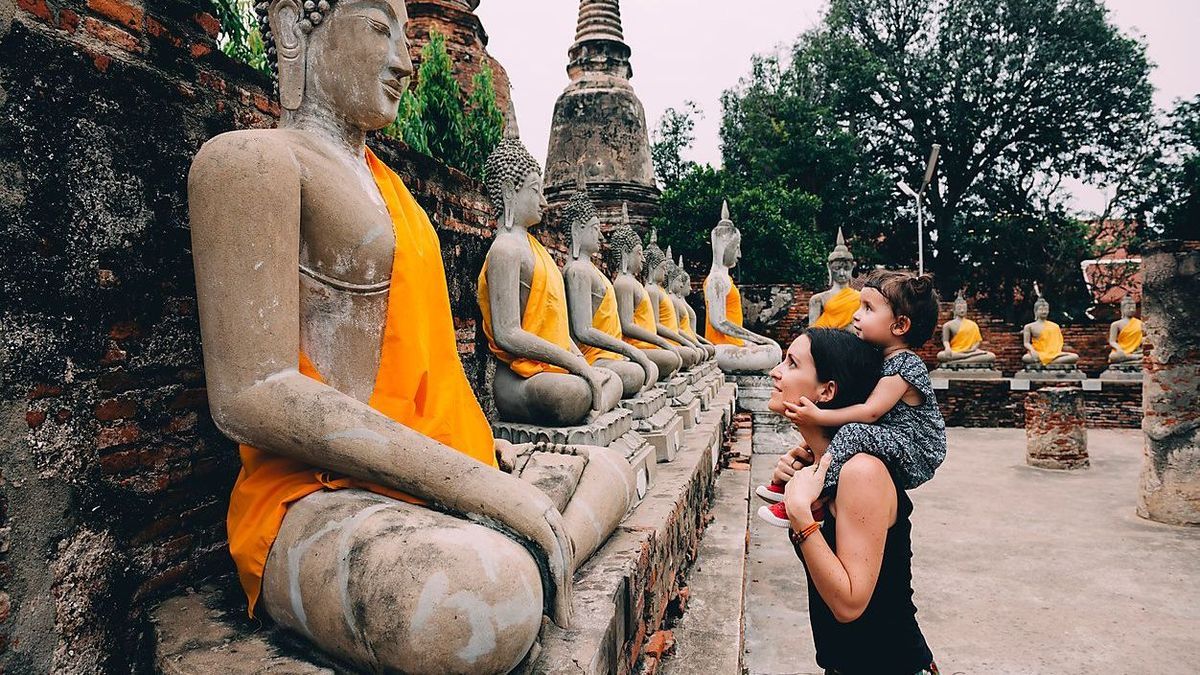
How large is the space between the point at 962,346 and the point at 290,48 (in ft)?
48.4

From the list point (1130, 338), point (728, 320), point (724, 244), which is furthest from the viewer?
point (1130, 338)

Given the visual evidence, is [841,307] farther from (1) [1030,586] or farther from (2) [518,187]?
(2) [518,187]

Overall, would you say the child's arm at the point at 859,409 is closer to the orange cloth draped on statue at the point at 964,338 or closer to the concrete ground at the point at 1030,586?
the concrete ground at the point at 1030,586

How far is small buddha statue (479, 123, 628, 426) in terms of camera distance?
11.2 feet

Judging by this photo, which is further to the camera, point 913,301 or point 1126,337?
point 1126,337

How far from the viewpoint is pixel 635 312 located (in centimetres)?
659

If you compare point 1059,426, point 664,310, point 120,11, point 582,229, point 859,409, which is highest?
point 120,11

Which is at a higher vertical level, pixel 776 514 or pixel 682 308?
pixel 682 308

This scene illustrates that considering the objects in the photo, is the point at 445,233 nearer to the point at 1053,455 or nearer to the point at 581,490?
the point at 581,490

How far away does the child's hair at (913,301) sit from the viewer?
202cm

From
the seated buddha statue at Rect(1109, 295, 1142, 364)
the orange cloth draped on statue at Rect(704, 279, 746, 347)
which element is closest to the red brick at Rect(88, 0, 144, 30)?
the orange cloth draped on statue at Rect(704, 279, 746, 347)

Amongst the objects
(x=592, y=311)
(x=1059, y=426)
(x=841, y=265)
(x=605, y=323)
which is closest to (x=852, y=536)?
(x=592, y=311)

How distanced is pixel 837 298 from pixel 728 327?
1.49 metres

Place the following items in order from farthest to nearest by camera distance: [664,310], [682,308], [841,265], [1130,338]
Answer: [1130,338]
[841,265]
[682,308]
[664,310]
